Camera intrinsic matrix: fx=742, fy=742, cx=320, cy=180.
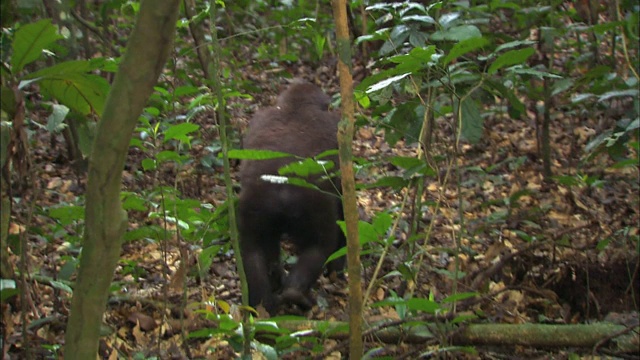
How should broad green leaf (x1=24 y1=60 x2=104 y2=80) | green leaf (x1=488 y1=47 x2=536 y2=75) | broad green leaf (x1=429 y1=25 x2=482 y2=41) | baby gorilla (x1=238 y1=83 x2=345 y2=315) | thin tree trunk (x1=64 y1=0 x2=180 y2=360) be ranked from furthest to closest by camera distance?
baby gorilla (x1=238 y1=83 x2=345 y2=315)
broad green leaf (x1=429 y1=25 x2=482 y2=41)
green leaf (x1=488 y1=47 x2=536 y2=75)
broad green leaf (x1=24 y1=60 x2=104 y2=80)
thin tree trunk (x1=64 y1=0 x2=180 y2=360)

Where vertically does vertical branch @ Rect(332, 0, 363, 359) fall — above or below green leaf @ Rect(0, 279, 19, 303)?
above

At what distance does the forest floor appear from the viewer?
10.8 ft

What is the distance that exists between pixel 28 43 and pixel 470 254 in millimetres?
3108

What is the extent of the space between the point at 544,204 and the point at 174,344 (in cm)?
352

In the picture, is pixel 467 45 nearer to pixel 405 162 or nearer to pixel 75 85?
pixel 405 162

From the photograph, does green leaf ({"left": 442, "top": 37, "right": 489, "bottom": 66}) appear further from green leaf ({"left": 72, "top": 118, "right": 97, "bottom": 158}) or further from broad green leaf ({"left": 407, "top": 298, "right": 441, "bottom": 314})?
green leaf ({"left": 72, "top": 118, "right": 97, "bottom": 158})

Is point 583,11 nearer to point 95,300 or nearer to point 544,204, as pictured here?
point 544,204

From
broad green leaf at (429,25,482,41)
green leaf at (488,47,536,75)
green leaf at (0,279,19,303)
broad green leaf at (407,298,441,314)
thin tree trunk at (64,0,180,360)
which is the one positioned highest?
broad green leaf at (429,25,482,41)

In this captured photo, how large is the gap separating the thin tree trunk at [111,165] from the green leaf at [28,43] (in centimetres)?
44

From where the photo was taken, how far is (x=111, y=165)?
168 centimetres

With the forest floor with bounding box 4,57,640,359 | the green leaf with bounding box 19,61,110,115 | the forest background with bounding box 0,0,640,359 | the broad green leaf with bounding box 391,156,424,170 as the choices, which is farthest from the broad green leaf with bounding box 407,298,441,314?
the green leaf with bounding box 19,61,110,115

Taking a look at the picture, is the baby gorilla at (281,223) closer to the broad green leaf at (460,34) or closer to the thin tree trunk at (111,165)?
the broad green leaf at (460,34)

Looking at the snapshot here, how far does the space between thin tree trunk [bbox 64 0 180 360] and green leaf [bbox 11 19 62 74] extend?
1.46 ft

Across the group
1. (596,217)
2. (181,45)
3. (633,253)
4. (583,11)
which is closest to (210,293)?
(633,253)
